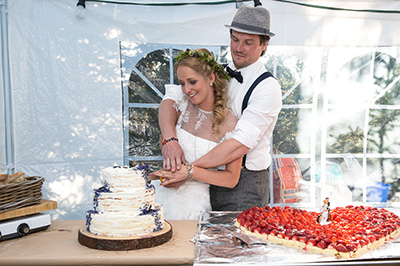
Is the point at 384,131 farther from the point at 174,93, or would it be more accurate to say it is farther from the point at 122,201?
the point at 122,201

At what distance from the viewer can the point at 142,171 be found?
72.9 inches

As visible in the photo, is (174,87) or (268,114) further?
(174,87)

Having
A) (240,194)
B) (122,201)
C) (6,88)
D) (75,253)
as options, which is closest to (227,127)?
(240,194)

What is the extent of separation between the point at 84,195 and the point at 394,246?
282cm

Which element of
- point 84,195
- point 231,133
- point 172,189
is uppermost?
point 231,133

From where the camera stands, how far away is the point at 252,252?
66.9 inches

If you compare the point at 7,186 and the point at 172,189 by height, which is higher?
the point at 7,186

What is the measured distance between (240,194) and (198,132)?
54 cm

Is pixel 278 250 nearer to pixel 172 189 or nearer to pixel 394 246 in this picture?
pixel 394 246

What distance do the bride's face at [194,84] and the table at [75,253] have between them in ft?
3.35

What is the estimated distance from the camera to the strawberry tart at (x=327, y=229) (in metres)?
1.73

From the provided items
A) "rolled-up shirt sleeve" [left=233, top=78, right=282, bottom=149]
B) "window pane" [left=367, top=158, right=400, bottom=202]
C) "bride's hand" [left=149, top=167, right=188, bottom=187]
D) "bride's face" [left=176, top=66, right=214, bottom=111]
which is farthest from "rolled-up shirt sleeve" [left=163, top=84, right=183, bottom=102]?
"window pane" [left=367, top=158, right=400, bottom=202]

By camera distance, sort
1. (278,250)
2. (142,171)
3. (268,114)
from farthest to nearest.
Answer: (268,114) → (142,171) → (278,250)

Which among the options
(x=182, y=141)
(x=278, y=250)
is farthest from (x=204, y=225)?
(x=182, y=141)
